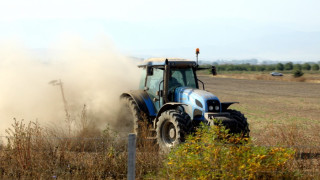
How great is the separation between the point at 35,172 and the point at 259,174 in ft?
12.3

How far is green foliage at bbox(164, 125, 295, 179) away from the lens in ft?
21.6

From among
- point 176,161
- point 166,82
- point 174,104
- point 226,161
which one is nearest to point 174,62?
point 166,82

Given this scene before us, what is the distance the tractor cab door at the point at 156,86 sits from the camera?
1143 cm

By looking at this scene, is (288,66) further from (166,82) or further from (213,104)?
(213,104)

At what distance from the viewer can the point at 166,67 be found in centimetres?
1103

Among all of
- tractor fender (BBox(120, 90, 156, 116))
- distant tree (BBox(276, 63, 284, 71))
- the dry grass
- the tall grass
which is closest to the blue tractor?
tractor fender (BBox(120, 90, 156, 116))

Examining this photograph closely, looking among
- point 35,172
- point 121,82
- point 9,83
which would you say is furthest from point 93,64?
point 35,172

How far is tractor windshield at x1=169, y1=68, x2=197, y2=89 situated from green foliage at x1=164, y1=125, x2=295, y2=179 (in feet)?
14.7

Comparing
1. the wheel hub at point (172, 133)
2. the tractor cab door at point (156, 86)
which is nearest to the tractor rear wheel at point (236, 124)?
the wheel hub at point (172, 133)

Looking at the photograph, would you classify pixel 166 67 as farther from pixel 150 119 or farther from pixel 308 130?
pixel 308 130

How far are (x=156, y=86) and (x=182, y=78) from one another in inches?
29.1

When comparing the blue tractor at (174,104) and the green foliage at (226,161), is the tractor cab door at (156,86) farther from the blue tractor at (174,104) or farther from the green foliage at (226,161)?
the green foliage at (226,161)

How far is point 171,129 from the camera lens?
10.5 m

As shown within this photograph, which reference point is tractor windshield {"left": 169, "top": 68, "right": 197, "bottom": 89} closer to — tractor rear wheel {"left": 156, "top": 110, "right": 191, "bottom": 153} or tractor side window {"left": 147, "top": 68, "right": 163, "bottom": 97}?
tractor side window {"left": 147, "top": 68, "right": 163, "bottom": 97}
